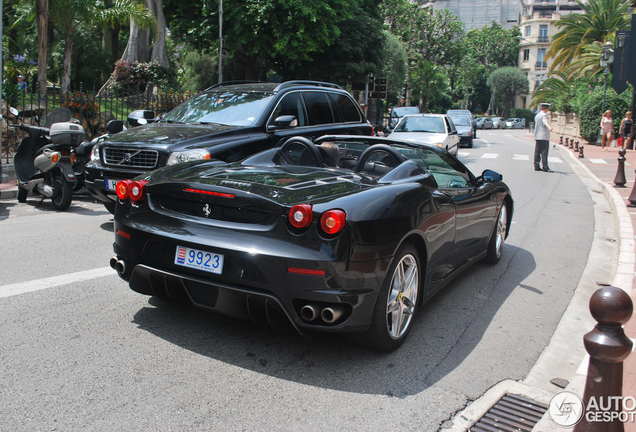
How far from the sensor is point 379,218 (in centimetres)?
360

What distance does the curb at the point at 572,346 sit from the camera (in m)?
3.24

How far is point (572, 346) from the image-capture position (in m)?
4.37

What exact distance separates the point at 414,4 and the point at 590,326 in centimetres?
6165

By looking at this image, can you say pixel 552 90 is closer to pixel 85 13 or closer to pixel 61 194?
pixel 85 13

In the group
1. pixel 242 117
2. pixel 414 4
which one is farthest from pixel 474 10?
pixel 242 117

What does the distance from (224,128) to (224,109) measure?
0.75 m

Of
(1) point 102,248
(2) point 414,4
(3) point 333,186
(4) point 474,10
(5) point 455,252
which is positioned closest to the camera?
(3) point 333,186

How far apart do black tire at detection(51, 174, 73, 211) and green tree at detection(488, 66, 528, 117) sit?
87.6 m

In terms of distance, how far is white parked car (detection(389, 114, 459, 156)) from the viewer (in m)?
16.9

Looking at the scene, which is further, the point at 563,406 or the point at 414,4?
the point at 414,4

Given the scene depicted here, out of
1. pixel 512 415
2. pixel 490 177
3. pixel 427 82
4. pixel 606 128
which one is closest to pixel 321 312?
pixel 512 415

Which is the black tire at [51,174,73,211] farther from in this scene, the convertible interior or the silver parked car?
the silver parked car

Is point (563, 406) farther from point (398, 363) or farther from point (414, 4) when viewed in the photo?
point (414, 4)

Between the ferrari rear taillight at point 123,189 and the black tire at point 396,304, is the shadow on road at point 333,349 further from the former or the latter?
the ferrari rear taillight at point 123,189
